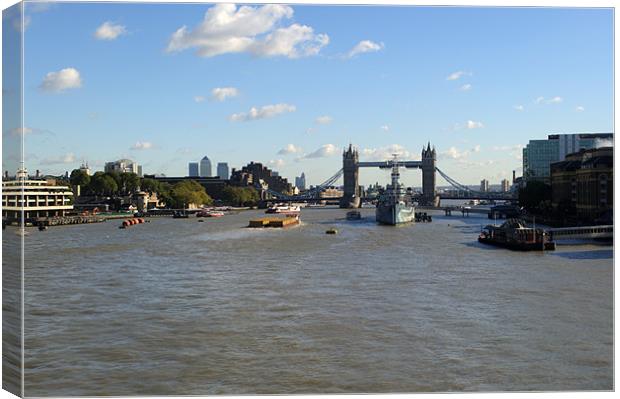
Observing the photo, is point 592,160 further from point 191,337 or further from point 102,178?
point 102,178

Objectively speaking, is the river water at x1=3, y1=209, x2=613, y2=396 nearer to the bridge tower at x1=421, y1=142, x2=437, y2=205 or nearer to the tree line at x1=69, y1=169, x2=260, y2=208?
the tree line at x1=69, y1=169, x2=260, y2=208

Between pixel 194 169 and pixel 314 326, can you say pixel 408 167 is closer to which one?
pixel 194 169

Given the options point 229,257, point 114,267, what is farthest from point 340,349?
point 229,257

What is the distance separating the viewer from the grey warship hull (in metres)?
50.1

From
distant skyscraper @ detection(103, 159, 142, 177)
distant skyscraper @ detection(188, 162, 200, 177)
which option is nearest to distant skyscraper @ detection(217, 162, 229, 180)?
distant skyscraper @ detection(188, 162, 200, 177)

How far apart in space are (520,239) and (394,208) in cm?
2280

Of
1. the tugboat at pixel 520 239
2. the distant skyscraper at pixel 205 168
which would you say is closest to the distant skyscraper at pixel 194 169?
the distant skyscraper at pixel 205 168

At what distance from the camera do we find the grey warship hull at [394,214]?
165ft

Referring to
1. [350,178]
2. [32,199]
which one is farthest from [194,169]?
[32,199]

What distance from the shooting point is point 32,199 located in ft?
105

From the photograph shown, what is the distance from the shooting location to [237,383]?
28.7 feet

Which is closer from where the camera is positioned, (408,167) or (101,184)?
(101,184)

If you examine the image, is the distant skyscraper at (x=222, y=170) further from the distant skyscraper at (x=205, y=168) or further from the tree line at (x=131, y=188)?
the tree line at (x=131, y=188)

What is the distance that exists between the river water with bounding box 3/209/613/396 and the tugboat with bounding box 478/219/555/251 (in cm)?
446
